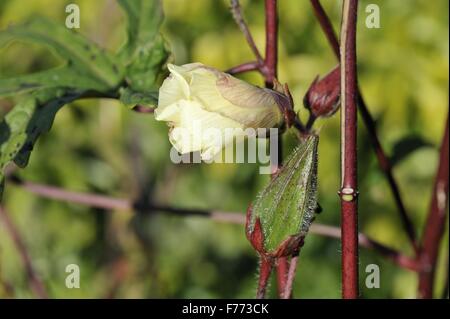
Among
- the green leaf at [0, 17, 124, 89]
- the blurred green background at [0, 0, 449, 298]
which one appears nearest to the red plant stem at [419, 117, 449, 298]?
the green leaf at [0, 17, 124, 89]

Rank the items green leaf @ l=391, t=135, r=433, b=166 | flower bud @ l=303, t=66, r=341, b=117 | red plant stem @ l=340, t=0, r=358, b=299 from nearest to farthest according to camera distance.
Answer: red plant stem @ l=340, t=0, r=358, b=299 < flower bud @ l=303, t=66, r=341, b=117 < green leaf @ l=391, t=135, r=433, b=166

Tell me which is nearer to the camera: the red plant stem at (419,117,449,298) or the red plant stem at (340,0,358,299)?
the red plant stem at (340,0,358,299)

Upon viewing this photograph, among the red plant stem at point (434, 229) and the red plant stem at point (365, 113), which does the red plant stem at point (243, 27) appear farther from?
the red plant stem at point (434, 229)

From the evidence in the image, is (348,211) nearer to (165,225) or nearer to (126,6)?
(126,6)

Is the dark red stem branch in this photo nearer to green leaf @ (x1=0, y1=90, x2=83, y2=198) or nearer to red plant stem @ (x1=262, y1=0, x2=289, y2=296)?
red plant stem @ (x1=262, y1=0, x2=289, y2=296)

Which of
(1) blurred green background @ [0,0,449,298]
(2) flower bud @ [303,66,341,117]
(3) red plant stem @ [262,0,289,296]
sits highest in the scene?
(3) red plant stem @ [262,0,289,296]

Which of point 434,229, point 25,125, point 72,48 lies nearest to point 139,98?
point 25,125

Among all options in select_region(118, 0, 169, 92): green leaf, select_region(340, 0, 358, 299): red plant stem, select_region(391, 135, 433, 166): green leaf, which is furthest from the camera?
select_region(391, 135, 433, 166): green leaf

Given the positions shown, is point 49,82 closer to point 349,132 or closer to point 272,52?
point 272,52
